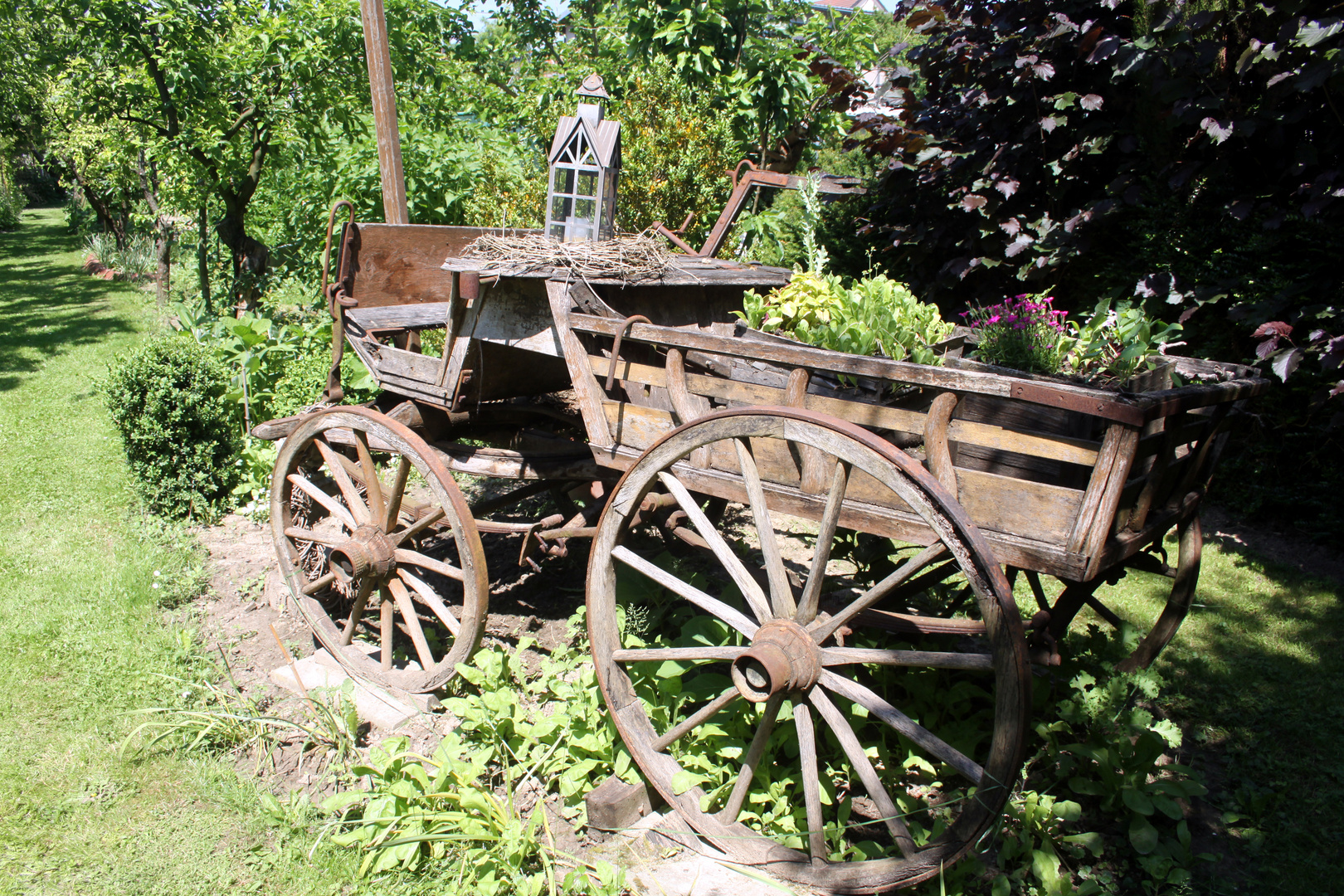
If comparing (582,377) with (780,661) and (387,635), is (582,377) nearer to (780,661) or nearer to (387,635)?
(780,661)

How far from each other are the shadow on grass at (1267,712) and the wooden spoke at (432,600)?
2412 mm

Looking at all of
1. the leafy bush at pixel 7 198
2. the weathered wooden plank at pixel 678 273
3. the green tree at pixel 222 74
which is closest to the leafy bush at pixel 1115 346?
the weathered wooden plank at pixel 678 273

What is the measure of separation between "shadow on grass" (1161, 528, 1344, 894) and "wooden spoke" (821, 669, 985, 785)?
1.01m

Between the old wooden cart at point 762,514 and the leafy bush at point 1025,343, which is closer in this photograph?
the old wooden cart at point 762,514

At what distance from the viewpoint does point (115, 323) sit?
9852 mm

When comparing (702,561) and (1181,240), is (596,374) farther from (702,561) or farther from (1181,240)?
(1181,240)

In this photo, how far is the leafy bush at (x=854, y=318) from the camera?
2.38m

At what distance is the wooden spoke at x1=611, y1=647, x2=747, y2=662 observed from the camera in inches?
87.5

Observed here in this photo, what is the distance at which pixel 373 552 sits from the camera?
306 cm

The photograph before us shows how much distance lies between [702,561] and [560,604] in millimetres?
737

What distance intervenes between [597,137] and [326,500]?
5.89 ft

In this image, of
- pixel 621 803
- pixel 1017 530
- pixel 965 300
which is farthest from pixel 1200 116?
pixel 621 803

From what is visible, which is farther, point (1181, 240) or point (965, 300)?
point (965, 300)

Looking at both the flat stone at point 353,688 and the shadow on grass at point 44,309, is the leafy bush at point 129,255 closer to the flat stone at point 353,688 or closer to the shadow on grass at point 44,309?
the shadow on grass at point 44,309
